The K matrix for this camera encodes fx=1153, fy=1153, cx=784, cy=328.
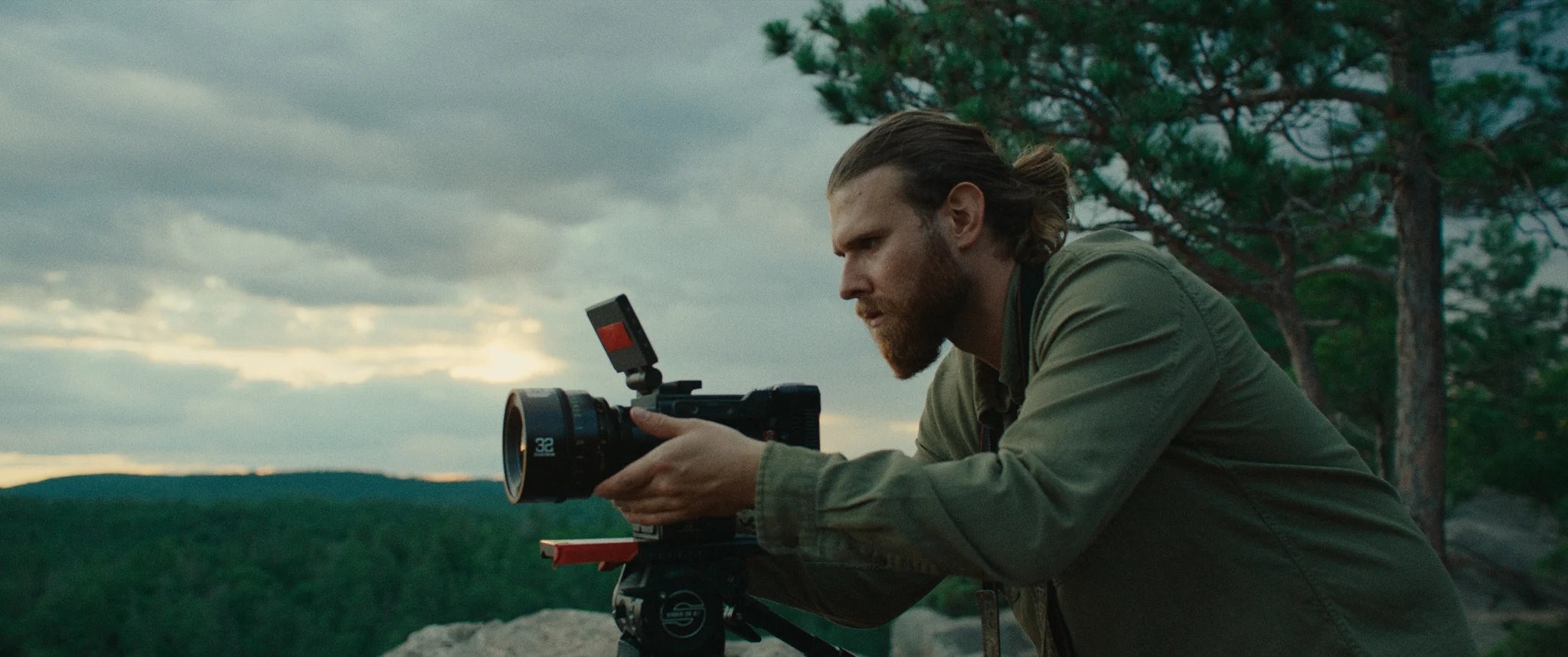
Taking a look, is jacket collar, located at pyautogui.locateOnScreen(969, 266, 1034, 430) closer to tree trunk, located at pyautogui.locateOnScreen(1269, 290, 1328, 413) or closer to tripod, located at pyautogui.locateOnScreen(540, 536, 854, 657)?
tripod, located at pyautogui.locateOnScreen(540, 536, 854, 657)

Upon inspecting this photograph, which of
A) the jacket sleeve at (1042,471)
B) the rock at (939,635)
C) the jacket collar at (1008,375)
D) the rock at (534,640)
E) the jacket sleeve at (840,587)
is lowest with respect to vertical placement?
the rock at (939,635)

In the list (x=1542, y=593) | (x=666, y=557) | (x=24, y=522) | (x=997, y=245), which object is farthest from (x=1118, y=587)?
(x=24, y=522)

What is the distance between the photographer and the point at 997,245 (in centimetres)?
177

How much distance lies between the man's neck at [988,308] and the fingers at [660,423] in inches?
20.2

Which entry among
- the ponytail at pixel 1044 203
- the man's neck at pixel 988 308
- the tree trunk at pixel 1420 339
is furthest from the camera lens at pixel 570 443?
the tree trunk at pixel 1420 339

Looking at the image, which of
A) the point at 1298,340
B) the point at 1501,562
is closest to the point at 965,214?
the point at 1298,340

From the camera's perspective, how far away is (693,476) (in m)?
1.39

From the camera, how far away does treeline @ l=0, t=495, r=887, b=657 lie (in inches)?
675

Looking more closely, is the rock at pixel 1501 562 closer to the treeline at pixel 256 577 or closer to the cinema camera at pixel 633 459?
the cinema camera at pixel 633 459

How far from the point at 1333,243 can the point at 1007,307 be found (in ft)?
40.3

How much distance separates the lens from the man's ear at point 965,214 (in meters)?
1.74

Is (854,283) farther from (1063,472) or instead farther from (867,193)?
(1063,472)

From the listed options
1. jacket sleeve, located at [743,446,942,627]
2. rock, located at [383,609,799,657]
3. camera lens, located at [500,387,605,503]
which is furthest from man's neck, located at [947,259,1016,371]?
rock, located at [383,609,799,657]

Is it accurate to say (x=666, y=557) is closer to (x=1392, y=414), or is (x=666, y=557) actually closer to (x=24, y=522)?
(x=1392, y=414)
